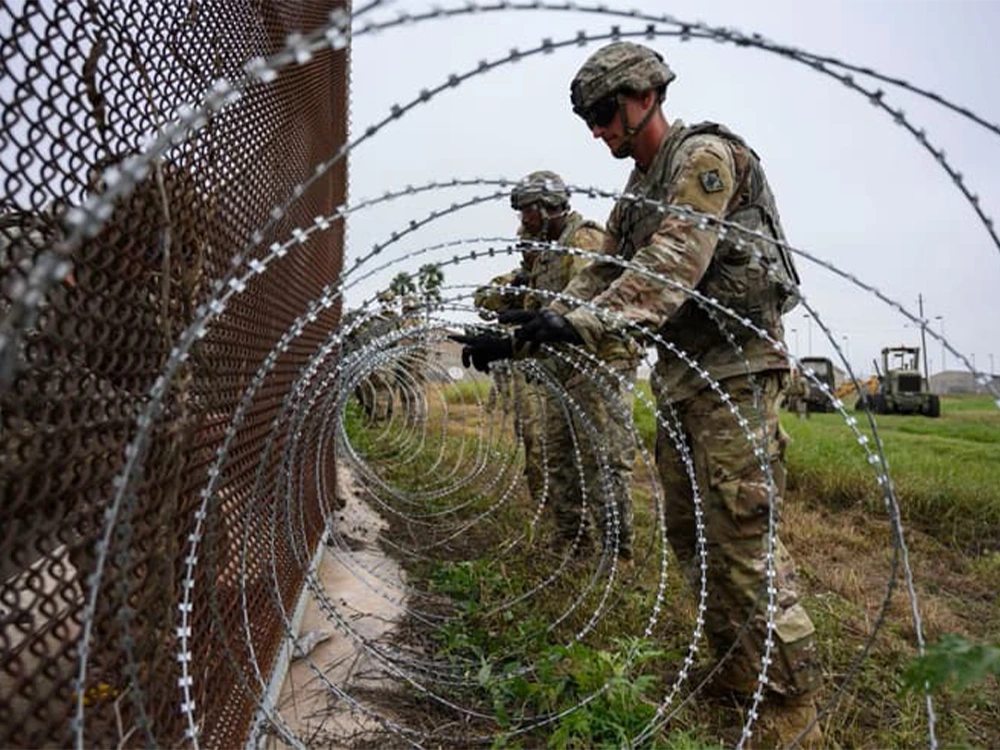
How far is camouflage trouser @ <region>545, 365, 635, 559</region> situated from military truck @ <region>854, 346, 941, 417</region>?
1902cm

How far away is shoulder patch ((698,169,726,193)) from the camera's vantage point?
269 centimetres

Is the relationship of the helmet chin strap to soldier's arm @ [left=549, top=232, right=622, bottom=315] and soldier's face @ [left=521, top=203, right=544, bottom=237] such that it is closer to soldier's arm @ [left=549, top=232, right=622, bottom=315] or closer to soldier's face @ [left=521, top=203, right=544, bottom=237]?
soldier's arm @ [left=549, top=232, right=622, bottom=315]

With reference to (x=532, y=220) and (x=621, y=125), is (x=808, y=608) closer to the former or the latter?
(x=621, y=125)

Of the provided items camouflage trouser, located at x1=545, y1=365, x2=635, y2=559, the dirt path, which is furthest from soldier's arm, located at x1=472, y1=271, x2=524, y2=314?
the dirt path

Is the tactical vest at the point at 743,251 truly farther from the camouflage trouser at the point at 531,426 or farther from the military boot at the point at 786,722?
the camouflage trouser at the point at 531,426

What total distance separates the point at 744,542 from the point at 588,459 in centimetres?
247

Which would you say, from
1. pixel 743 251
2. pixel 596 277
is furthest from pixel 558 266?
pixel 743 251

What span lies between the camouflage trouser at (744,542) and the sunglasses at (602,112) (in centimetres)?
109

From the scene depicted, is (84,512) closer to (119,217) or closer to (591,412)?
(119,217)

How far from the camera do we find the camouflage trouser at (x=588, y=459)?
502cm

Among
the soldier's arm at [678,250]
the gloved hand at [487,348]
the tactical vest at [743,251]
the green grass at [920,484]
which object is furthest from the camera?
the green grass at [920,484]

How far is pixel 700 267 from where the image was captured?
266 cm

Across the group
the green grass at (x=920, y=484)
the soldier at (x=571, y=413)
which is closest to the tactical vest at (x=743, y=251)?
the soldier at (x=571, y=413)

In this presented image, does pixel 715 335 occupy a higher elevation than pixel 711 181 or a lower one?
lower
